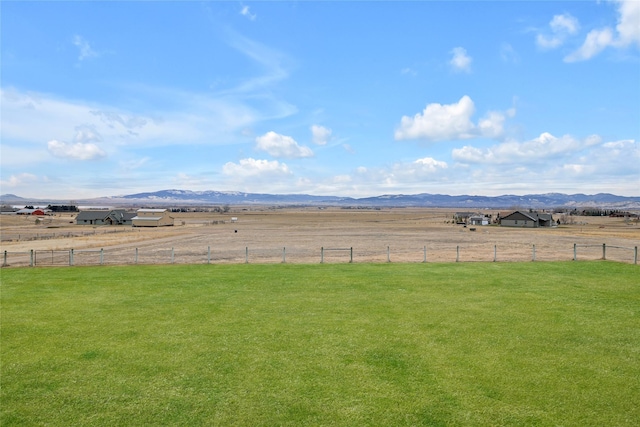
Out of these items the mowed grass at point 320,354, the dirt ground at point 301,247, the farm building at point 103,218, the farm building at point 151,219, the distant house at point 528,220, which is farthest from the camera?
the farm building at point 103,218

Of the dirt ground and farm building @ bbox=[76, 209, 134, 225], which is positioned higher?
farm building @ bbox=[76, 209, 134, 225]

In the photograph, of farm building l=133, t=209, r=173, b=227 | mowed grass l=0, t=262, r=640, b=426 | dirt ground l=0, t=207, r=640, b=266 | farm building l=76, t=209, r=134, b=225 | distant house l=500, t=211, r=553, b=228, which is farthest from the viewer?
farm building l=76, t=209, r=134, b=225

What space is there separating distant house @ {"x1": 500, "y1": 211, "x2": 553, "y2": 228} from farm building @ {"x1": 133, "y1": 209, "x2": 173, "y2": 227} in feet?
282

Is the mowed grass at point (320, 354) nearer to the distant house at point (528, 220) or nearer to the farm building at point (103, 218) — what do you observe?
the distant house at point (528, 220)

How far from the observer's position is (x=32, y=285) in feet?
63.6

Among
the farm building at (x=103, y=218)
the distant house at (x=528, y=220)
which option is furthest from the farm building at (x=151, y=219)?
the distant house at (x=528, y=220)

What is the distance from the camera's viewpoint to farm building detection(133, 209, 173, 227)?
103750 mm

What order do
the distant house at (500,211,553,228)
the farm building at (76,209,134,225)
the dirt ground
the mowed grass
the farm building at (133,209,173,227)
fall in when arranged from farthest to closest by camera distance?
the farm building at (76,209,134,225), the distant house at (500,211,553,228), the farm building at (133,209,173,227), the dirt ground, the mowed grass

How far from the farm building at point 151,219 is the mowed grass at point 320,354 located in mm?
89023

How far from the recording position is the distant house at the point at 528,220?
106500 mm

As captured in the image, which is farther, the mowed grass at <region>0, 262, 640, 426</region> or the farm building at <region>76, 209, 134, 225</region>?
the farm building at <region>76, 209, 134, 225</region>

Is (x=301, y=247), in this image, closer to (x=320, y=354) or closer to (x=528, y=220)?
(x=320, y=354)

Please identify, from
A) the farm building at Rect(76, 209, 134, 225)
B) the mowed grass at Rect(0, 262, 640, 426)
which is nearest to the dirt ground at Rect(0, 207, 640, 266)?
the mowed grass at Rect(0, 262, 640, 426)

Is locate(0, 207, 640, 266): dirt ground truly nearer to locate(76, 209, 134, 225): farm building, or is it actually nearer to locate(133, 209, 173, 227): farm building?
locate(133, 209, 173, 227): farm building
